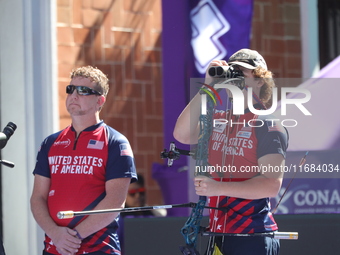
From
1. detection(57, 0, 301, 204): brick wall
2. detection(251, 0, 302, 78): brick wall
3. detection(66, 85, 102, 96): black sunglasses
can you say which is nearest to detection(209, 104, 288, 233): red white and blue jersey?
detection(66, 85, 102, 96): black sunglasses

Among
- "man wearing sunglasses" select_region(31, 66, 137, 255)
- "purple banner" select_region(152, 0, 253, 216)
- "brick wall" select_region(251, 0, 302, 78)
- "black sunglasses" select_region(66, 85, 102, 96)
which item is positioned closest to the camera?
"man wearing sunglasses" select_region(31, 66, 137, 255)

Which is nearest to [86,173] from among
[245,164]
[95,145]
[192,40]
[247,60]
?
[95,145]

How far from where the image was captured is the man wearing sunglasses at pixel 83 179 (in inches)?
156

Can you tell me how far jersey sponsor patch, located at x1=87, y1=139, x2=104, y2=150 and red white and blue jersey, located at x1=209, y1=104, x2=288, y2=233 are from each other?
893 millimetres

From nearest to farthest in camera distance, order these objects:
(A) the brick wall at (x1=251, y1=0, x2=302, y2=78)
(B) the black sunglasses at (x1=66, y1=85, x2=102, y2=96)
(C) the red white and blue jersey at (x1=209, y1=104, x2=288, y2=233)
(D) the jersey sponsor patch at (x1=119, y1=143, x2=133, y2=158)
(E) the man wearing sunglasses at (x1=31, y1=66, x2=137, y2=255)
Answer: (C) the red white and blue jersey at (x1=209, y1=104, x2=288, y2=233) → (E) the man wearing sunglasses at (x1=31, y1=66, x2=137, y2=255) → (D) the jersey sponsor patch at (x1=119, y1=143, x2=133, y2=158) → (B) the black sunglasses at (x1=66, y1=85, x2=102, y2=96) → (A) the brick wall at (x1=251, y1=0, x2=302, y2=78)

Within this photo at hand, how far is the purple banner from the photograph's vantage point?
19.1 feet

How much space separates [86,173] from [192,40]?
2.12 metres

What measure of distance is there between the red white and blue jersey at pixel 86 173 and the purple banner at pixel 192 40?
1.68 meters

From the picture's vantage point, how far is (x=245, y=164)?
3393mm

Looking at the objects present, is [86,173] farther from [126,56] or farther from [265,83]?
[126,56]

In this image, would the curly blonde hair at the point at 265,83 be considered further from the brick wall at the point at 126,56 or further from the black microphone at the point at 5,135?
the brick wall at the point at 126,56

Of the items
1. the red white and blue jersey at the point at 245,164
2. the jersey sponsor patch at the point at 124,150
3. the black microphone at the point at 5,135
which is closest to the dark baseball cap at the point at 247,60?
the red white and blue jersey at the point at 245,164

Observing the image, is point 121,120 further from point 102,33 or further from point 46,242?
point 46,242

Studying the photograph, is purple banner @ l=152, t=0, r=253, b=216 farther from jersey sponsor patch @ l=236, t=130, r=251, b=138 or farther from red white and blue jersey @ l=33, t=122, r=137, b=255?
jersey sponsor patch @ l=236, t=130, r=251, b=138
